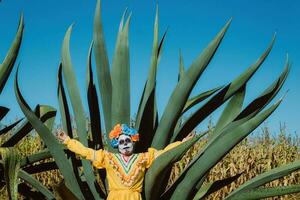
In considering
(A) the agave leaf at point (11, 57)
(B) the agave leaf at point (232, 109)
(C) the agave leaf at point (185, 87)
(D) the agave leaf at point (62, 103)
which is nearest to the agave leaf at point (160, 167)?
(C) the agave leaf at point (185, 87)

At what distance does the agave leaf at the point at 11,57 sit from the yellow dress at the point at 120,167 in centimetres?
53

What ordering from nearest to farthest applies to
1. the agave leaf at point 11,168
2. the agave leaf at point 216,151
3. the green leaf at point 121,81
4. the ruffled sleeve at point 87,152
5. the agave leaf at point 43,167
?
the agave leaf at point 11,168, the agave leaf at point 216,151, the green leaf at point 121,81, the ruffled sleeve at point 87,152, the agave leaf at point 43,167

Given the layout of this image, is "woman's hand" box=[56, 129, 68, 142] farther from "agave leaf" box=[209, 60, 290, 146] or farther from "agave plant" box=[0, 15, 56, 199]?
"agave leaf" box=[209, 60, 290, 146]

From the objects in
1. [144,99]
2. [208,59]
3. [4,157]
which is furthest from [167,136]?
[4,157]

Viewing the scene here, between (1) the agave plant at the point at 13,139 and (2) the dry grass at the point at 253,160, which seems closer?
(1) the agave plant at the point at 13,139

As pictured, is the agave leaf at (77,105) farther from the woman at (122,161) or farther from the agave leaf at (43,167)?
the agave leaf at (43,167)

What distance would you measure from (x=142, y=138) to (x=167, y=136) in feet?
1.12

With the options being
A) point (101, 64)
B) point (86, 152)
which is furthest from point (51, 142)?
point (101, 64)

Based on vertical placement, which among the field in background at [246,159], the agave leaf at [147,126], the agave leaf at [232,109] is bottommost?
the agave leaf at [147,126]

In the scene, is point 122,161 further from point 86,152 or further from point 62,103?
point 62,103

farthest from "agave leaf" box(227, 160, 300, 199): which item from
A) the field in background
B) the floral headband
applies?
the field in background

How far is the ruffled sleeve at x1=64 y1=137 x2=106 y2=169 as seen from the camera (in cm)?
316

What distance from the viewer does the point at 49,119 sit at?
12.4 ft

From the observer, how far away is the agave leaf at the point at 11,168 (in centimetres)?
237
